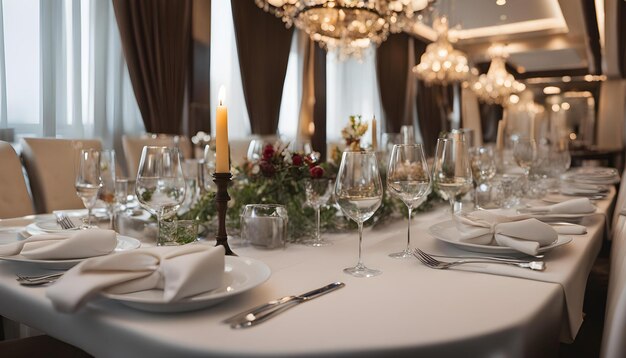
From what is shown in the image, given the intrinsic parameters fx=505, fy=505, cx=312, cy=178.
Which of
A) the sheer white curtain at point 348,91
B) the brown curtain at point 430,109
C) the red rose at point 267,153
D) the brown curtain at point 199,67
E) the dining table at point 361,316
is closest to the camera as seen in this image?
the dining table at point 361,316

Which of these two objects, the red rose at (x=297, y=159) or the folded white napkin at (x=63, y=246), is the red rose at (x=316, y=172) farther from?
the folded white napkin at (x=63, y=246)

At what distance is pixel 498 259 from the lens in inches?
41.0

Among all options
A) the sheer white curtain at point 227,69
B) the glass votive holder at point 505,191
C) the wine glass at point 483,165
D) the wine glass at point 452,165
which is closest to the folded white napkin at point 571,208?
the glass votive holder at point 505,191

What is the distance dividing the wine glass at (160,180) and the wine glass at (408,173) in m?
0.47

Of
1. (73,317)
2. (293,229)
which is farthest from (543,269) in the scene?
(73,317)

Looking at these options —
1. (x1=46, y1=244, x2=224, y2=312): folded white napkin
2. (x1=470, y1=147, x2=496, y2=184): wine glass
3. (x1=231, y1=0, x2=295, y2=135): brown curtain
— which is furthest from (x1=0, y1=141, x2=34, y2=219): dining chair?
(x1=231, y1=0, x2=295, y2=135): brown curtain

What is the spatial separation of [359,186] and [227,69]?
4.65 meters

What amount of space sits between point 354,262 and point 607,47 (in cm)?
964

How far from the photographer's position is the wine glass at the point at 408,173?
3.64 feet

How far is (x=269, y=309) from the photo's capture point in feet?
2.44

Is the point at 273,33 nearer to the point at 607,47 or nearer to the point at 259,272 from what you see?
the point at 259,272

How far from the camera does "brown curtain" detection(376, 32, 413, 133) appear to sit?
8133 millimetres

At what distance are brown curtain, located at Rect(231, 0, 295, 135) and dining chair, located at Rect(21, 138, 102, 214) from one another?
2.96 metres

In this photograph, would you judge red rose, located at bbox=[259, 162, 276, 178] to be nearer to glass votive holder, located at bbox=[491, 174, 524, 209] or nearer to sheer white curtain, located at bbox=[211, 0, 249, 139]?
glass votive holder, located at bbox=[491, 174, 524, 209]
